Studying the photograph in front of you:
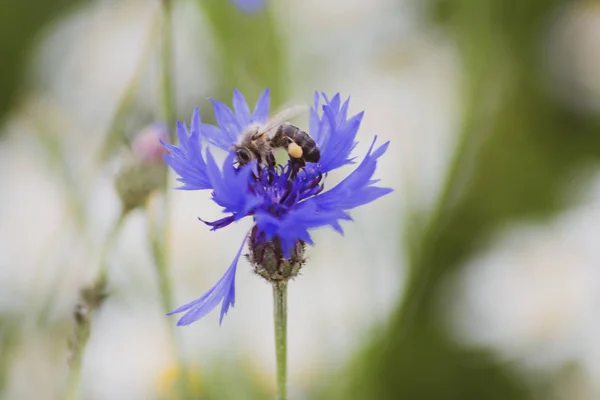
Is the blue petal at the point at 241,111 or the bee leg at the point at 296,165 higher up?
the blue petal at the point at 241,111

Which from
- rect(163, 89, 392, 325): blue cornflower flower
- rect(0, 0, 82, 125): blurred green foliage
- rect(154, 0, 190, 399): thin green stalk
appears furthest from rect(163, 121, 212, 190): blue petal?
rect(0, 0, 82, 125): blurred green foliage

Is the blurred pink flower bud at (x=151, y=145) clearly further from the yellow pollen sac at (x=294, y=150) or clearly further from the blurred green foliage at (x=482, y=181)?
the blurred green foliage at (x=482, y=181)

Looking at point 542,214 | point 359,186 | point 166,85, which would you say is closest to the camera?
point 359,186

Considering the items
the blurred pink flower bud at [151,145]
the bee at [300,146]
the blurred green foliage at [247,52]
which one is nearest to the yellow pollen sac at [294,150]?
the bee at [300,146]

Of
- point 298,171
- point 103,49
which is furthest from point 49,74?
point 298,171

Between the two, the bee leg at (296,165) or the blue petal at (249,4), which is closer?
the bee leg at (296,165)

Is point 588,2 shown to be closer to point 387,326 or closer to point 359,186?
point 387,326
